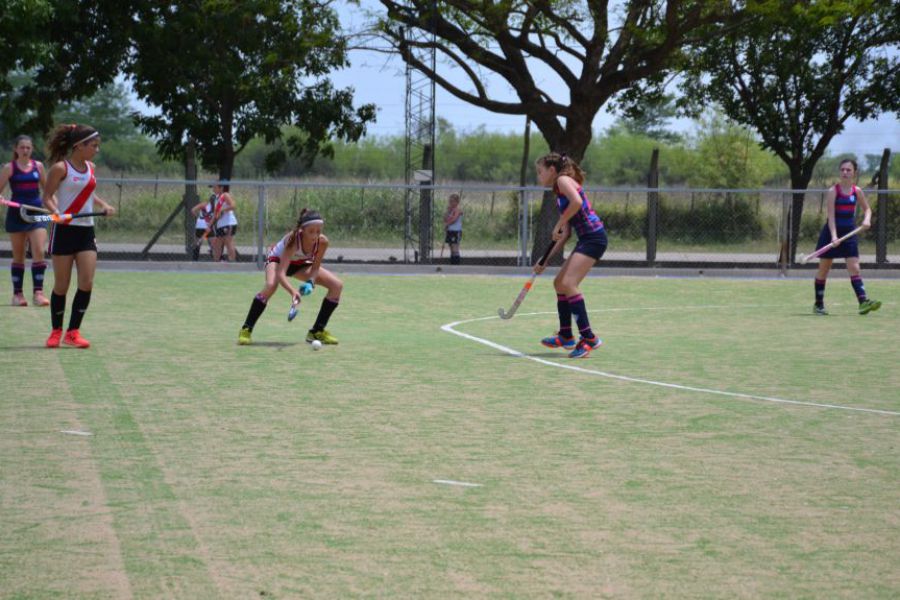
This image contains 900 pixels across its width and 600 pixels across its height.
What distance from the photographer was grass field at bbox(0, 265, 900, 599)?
517 cm

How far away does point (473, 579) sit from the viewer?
5070 millimetres

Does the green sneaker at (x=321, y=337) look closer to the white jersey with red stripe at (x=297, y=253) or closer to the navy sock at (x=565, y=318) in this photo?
the white jersey with red stripe at (x=297, y=253)

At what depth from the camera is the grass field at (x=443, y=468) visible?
5.17 metres

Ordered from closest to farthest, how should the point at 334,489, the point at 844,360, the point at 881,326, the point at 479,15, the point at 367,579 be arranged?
the point at 367,579 → the point at 334,489 → the point at 844,360 → the point at 881,326 → the point at 479,15

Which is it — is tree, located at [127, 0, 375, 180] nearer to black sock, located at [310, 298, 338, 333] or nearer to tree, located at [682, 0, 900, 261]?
tree, located at [682, 0, 900, 261]

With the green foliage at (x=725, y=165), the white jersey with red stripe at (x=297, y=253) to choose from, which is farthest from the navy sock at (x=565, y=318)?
the green foliage at (x=725, y=165)

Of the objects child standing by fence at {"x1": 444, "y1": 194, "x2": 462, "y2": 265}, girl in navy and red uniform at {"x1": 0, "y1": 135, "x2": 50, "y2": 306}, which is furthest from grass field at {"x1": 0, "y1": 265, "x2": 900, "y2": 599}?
child standing by fence at {"x1": 444, "y1": 194, "x2": 462, "y2": 265}

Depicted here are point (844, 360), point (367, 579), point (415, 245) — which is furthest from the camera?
point (415, 245)

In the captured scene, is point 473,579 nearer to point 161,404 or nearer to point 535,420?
point 535,420

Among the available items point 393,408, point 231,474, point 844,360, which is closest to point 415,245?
point 844,360

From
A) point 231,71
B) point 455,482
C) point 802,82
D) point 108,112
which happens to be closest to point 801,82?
point 802,82

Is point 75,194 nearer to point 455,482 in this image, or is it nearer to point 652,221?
point 455,482

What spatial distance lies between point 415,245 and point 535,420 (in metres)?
25.4

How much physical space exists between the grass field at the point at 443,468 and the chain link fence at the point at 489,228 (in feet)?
55.5
